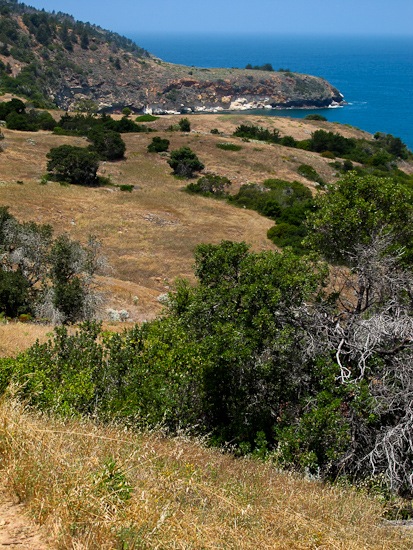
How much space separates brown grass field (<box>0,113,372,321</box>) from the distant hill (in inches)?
2477

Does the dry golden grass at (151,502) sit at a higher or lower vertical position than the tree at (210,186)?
higher

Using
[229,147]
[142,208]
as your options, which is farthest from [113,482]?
[229,147]

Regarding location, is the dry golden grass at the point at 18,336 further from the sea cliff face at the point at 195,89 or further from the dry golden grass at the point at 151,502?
the sea cliff face at the point at 195,89

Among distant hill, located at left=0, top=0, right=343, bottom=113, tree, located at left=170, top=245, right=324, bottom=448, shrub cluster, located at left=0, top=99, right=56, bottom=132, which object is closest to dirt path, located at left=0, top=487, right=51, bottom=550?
tree, located at left=170, top=245, right=324, bottom=448

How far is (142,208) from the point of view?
35656mm

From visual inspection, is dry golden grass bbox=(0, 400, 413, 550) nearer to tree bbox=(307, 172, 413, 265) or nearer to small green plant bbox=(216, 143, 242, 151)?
tree bbox=(307, 172, 413, 265)

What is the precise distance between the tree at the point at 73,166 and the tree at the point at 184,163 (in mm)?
8118

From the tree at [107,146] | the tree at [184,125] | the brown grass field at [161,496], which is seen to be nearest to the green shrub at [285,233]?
the tree at [107,146]

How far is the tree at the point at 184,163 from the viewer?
45.0 meters

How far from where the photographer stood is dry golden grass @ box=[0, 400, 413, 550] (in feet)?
13.4

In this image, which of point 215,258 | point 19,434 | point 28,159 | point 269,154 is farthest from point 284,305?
point 269,154

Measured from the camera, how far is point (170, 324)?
32.4 ft

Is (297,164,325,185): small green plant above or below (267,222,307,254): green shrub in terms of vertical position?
above

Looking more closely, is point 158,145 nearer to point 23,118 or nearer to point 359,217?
point 23,118
